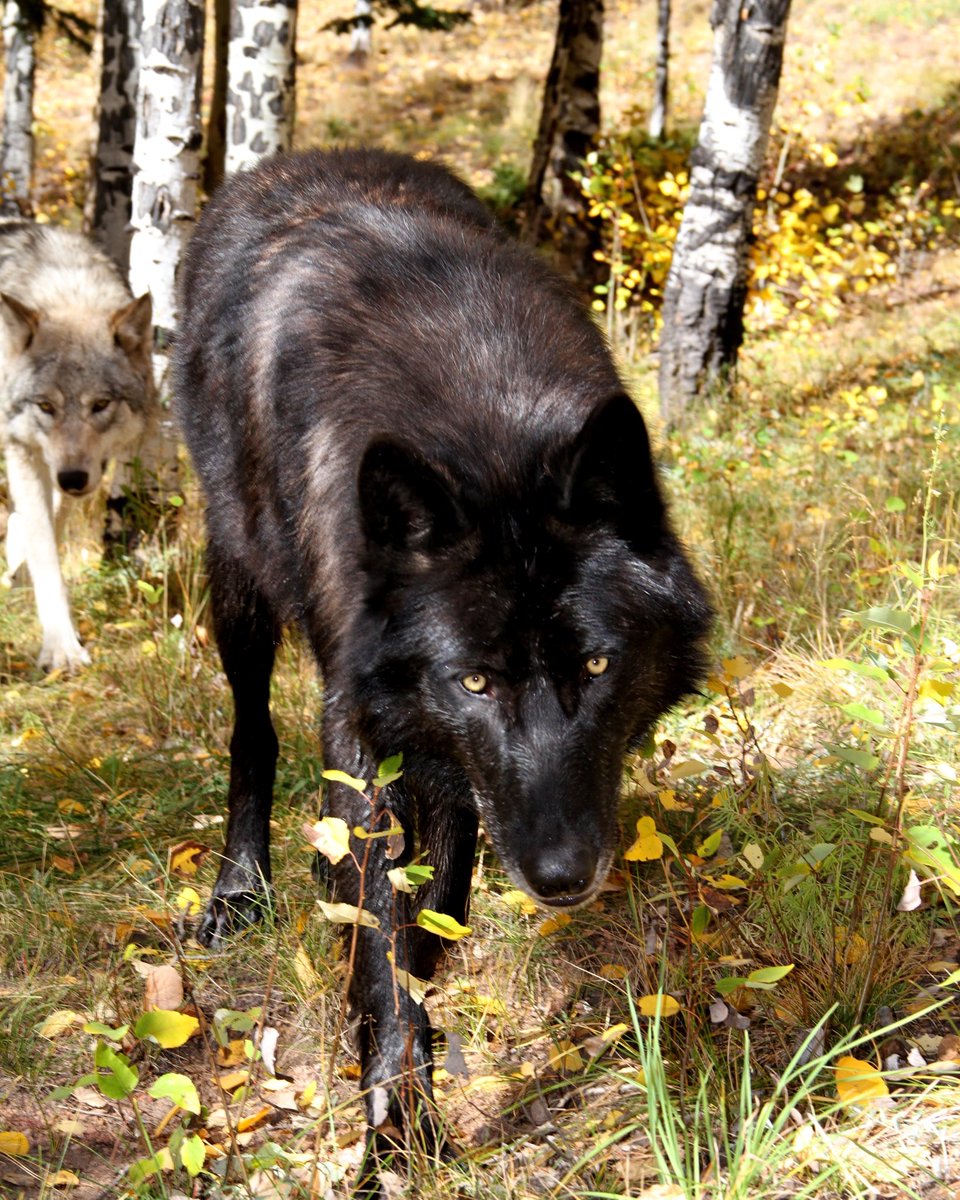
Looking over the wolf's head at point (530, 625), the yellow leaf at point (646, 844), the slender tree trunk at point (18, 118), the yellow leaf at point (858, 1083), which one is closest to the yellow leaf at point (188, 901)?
the wolf's head at point (530, 625)

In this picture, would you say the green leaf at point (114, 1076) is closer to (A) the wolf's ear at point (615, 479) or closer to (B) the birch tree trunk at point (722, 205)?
(A) the wolf's ear at point (615, 479)

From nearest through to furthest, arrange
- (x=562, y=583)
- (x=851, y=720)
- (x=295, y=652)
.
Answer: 1. (x=562, y=583)
2. (x=851, y=720)
3. (x=295, y=652)

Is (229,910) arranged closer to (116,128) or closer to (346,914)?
(346,914)

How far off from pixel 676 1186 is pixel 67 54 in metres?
34.3

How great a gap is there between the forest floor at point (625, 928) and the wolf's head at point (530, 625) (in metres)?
0.34

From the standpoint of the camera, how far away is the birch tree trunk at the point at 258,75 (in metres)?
6.18

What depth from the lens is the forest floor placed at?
2.49m

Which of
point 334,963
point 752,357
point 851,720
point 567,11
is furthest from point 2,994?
point 567,11

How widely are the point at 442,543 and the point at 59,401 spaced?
4441 millimetres

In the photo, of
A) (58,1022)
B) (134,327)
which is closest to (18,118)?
(134,327)

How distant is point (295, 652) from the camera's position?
5.04m

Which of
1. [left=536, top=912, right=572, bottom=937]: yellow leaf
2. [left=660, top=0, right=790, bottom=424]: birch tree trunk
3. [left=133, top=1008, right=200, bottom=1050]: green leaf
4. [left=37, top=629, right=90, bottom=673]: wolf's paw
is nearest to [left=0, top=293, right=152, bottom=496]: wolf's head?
Answer: [left=37, top=629, right=90, bottom=673]: wolf's paw

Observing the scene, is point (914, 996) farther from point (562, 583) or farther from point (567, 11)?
point (567, 11)

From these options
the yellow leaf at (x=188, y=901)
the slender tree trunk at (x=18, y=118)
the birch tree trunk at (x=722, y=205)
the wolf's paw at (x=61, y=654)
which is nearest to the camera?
the yellow leaf at (x=188, y=901)
